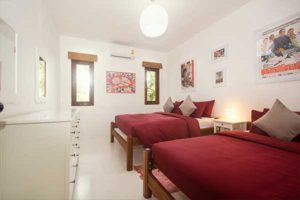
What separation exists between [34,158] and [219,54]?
3465 mm

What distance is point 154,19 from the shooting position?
6.56 ft

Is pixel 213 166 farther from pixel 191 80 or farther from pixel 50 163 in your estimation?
pixel 191 80

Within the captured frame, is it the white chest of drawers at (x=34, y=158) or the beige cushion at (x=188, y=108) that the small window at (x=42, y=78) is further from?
the beige cushion at (x=188, y=108)

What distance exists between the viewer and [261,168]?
95 centimetres

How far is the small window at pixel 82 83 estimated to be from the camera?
390 centimetres

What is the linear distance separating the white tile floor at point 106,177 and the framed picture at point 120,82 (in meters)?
1.79

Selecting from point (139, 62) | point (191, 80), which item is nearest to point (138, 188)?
point (191, 80)

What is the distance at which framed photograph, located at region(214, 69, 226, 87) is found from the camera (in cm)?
307

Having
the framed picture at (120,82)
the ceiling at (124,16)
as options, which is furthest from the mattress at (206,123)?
the framed picture at (120,82)

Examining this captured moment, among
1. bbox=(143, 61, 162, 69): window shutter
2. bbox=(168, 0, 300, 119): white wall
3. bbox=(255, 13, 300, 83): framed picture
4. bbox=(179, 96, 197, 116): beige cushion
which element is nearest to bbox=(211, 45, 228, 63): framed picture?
bbox=(168, 0, 300, 119): white wall

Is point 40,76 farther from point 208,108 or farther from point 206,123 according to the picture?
point 208,108

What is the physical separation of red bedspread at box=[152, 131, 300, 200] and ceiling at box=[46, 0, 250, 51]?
2.40 metres

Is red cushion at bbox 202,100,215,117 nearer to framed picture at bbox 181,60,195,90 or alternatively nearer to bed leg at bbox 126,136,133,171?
framed picture at bbox 181,60,195,90

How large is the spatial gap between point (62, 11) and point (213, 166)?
350 cm
